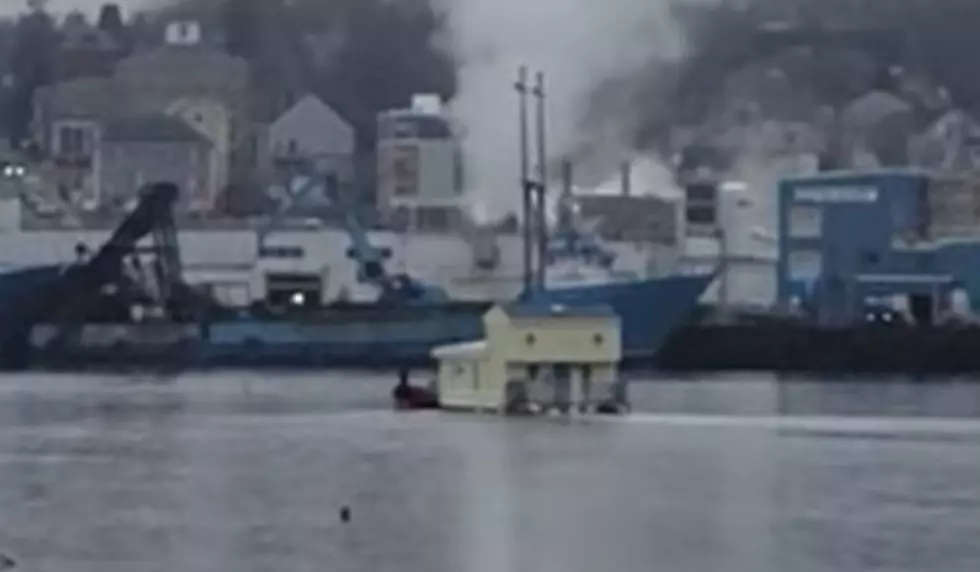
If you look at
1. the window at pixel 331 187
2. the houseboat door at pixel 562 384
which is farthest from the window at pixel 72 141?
the houseboat door at pixel 562 384

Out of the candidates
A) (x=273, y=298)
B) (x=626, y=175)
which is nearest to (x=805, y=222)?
(x=626, y=175)

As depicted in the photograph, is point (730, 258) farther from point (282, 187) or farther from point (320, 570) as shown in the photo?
point (320, 570)

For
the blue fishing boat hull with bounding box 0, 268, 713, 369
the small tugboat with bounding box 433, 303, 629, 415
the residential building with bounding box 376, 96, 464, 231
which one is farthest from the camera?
the residential building with bounding box 376, 96, 464, 231

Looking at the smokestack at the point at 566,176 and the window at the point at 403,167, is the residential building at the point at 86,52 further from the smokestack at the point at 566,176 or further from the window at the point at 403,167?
the smokestack at the point at 566,176

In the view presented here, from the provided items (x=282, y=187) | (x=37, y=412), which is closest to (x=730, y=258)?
(x=282, y=187)

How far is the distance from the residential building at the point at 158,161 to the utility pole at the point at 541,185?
7.61m

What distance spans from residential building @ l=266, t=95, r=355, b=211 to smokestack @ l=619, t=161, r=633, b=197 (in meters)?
5.30

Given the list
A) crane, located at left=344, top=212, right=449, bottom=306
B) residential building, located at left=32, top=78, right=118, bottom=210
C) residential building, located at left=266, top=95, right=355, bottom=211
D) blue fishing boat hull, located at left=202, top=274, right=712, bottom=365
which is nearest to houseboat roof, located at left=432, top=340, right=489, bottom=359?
blue fishing boat hull, located at left=202, top=274, right=712, bottom=365

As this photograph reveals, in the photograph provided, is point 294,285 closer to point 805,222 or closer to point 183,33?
point 183,33

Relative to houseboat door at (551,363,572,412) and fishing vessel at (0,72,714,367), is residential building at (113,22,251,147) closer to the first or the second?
fishing vessel at (0,72,714,367)

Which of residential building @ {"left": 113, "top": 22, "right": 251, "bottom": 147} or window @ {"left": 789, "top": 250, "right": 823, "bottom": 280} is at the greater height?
residential building @ {"left": 113, "top": 22, "right": 251, "bottom": 147}

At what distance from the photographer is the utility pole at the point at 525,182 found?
Result: 40250mm

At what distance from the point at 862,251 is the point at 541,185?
4.80 meters

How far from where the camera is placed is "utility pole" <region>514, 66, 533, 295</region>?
132ft
